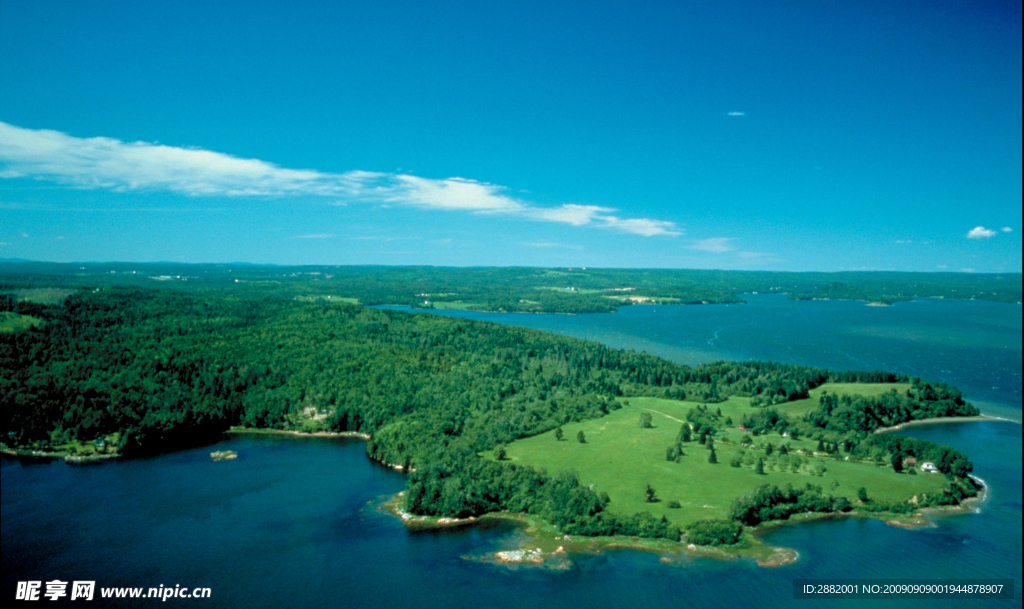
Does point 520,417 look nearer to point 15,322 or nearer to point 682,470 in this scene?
point 682,470

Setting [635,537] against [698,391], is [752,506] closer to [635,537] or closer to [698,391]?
[635,537]

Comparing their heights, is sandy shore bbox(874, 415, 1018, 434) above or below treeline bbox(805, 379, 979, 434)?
below

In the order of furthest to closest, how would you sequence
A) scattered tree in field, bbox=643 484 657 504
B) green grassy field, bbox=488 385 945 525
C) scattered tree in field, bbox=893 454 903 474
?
scattered tree in field, bbox=893 454 903 474
green grassy field, bbox=488 385 945 525
scattered tree in field, bbox=643 484 657 504

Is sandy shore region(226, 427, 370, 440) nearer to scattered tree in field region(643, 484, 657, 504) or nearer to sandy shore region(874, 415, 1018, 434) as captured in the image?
scattered tree in field region(643, 484, 657, 504)

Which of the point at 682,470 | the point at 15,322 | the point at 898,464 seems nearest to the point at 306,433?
the point at 15,322

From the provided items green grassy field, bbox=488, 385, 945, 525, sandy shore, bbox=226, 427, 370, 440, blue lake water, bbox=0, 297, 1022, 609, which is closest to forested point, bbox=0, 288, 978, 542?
sandy shore, bbox=226, 427, 370, 440

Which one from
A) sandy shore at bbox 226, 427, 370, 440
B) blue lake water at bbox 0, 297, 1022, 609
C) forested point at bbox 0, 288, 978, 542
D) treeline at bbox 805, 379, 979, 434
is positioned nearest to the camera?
blue lake water at bbox 0, 297, 1022, 609

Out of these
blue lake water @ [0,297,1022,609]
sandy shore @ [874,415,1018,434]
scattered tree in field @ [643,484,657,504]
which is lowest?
blue lake water @ [0,297,1022,609]
